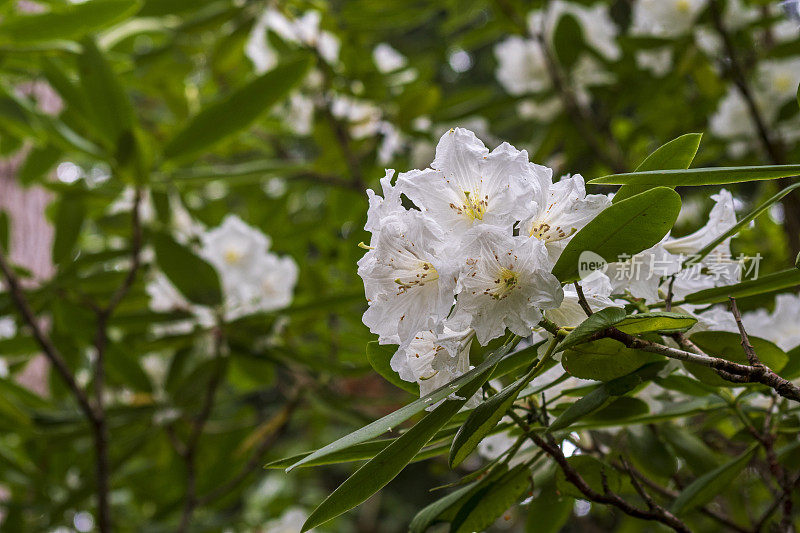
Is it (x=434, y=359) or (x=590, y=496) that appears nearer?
(x=434, y=359)

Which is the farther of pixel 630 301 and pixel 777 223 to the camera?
pixel 777 223

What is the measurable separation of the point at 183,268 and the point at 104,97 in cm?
37

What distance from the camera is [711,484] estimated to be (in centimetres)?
96

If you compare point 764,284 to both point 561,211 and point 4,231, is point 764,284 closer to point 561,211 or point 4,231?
point 561,211

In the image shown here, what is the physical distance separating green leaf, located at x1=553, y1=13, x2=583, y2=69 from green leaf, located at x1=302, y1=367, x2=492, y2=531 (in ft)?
5.21

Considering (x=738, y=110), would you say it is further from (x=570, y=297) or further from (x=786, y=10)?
(x=570, y=297)

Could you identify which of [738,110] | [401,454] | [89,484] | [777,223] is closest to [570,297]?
[401,454]

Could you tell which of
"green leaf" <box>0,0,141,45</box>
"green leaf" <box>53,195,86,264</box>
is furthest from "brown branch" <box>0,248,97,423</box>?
"green leaf" <box>0,0,141,45</box>

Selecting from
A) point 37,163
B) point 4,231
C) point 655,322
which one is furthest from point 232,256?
point 655,322

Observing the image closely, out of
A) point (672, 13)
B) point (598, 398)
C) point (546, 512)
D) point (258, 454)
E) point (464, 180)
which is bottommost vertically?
point (258, 454)

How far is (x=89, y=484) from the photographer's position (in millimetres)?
1823

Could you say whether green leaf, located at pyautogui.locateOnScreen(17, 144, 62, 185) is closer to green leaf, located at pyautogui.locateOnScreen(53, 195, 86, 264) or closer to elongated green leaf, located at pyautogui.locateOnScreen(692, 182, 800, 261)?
green leaf, located at pyautogui.locateOnScreen(53, 195, 86, 264)

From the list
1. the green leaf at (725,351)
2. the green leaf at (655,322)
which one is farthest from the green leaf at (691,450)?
the green leaf at (655,322)

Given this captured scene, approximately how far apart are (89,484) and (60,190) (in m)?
0.71
